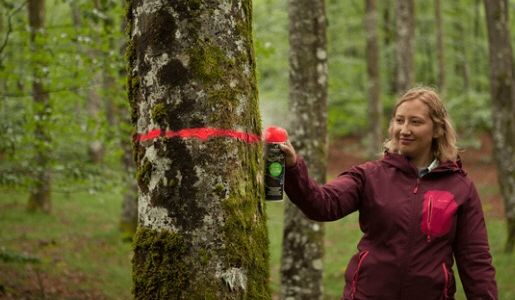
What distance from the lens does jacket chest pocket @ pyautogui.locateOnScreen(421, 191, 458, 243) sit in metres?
3.16

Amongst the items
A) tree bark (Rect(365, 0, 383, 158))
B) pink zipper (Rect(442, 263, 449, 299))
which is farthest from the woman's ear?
tree bark (Rect(365, 0, 383, 158))

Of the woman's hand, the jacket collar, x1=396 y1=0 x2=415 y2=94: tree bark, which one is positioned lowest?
the jacket collar

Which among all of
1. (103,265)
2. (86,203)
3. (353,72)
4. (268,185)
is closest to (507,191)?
(103,265)

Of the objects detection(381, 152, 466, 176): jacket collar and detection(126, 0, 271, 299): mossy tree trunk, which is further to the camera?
detection(381, 152, 466, 176): jacket collar

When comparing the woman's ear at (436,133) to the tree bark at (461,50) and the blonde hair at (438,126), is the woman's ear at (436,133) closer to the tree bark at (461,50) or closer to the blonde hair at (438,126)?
the blonde hair at (438,126)

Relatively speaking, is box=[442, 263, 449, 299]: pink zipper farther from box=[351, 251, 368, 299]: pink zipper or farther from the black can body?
the black can body

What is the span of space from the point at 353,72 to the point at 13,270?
22467 mm

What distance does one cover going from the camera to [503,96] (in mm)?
10211

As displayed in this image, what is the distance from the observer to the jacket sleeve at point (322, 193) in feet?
9.98

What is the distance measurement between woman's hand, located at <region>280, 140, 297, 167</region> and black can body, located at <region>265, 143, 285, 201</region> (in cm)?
4

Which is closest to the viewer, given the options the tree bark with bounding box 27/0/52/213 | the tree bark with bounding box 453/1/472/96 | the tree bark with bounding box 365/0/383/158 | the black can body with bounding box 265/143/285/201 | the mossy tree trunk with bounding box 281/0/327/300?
the black can body with bounding box 265/143/285/201

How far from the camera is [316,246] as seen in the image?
666 cm

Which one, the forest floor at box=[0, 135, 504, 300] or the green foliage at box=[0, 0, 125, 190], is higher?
the green foliage at box=[0, 0, 125, 190]

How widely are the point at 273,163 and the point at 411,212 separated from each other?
38.0 inches
